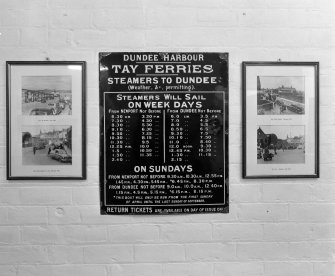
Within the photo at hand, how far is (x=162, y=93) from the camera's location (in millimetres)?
→ 1810

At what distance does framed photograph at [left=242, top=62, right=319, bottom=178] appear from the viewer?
1.82 metres

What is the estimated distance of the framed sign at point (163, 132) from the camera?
1.80 metres

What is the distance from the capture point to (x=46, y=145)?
1787 mm

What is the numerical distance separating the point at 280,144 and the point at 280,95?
0.28 meters

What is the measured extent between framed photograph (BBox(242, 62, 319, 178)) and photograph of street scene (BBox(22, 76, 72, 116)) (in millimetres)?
987

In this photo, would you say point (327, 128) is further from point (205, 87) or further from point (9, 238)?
point (9, 238)

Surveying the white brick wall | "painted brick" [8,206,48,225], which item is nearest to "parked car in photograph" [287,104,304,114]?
the white brick wall
